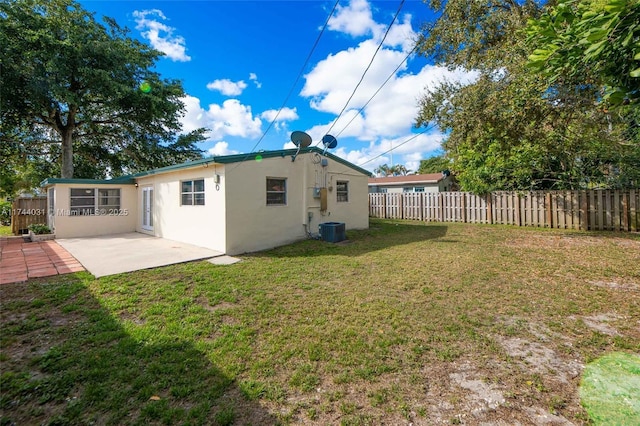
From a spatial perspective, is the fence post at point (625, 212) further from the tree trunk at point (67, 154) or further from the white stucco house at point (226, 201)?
the tree trunk at point (67, 154)

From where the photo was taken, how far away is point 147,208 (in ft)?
38.1

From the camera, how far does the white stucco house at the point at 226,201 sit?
7840 millimetres

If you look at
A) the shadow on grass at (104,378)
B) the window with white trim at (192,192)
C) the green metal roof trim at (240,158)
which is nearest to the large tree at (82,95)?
the green metal roof trim at (240,158)

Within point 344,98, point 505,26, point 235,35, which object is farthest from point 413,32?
point 235,35

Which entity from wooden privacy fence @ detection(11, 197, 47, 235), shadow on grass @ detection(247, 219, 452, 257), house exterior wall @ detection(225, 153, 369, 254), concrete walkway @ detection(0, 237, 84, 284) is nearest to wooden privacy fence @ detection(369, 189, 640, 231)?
shadow on grass @ detection(247, 219, 452, 257)

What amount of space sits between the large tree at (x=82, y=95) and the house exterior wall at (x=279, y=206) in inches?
449

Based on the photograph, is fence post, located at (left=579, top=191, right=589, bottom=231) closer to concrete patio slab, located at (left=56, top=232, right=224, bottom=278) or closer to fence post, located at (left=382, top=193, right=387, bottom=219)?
fence post, located at (left=382, top=193, right=387, bottom=219)

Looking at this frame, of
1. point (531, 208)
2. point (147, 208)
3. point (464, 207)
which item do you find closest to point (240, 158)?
point (147, 208)

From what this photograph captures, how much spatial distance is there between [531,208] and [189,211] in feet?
46.2

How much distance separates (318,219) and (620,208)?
1128cm

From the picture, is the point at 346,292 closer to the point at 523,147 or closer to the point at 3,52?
the point at 523,147

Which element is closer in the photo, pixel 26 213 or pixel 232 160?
pixel 232 160

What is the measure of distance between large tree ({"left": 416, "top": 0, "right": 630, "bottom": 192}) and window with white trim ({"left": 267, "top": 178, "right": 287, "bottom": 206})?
21.7ft

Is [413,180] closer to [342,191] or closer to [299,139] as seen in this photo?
[342,191]
